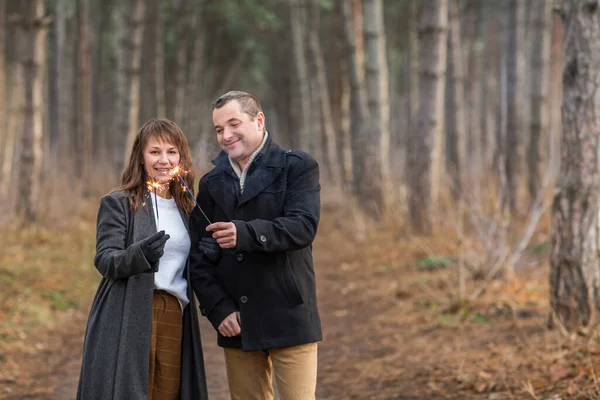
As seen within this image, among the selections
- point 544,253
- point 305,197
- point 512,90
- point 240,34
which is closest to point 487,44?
point 240,34

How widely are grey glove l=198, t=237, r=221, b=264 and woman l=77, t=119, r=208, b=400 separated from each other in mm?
181

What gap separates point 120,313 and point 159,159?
74cm

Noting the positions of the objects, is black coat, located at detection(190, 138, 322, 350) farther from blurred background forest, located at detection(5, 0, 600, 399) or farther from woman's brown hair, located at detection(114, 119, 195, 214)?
blurred background forest, located at detection(5, 0, 600, 399)

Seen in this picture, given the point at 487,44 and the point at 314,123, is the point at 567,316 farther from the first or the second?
the point at 487,44

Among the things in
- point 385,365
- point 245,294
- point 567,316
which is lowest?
point 385,365

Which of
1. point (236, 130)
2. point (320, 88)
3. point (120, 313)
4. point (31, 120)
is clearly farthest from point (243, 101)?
point (320, 88)

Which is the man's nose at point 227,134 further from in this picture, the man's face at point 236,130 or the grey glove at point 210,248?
the grey glove at point 210,248

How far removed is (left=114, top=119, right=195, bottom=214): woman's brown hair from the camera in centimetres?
370

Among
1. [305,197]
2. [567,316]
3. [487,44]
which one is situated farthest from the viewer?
[487,44]

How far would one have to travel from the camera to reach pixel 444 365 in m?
5.93

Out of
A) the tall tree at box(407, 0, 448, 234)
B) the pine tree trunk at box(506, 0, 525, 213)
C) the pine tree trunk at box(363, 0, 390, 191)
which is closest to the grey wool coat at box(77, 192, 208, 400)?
the tall tree at box(407, 0, 448, 234)

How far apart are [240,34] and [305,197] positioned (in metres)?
28.4

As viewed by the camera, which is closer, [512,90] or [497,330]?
[497,330]

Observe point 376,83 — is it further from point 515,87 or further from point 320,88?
point 320,88
